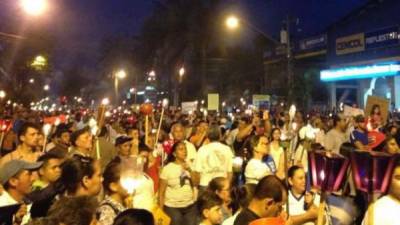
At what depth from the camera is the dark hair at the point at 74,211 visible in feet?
10.7

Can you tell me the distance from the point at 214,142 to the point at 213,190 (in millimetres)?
2655

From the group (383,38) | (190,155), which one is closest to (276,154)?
(190,155)

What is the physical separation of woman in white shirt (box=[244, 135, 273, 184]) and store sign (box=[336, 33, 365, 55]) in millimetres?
30250

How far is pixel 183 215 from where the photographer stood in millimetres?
7664

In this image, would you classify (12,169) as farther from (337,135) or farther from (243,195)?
(337,135)

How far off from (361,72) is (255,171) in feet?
98.2

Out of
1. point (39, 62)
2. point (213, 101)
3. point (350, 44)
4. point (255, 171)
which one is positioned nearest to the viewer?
point (255, 171)

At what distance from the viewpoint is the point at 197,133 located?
11484 millimetres

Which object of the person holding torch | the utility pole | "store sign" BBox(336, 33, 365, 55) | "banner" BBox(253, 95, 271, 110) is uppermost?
"store sign" BBox(336, 33, 365, 55)

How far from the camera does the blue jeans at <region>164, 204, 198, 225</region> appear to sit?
7.54m

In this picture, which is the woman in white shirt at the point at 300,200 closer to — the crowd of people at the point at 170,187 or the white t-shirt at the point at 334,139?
the crowd of people at the point at 170,187

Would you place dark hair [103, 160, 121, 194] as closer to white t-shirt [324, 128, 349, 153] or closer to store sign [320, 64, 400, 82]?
white t-shirt [324, 128, 349, 153]

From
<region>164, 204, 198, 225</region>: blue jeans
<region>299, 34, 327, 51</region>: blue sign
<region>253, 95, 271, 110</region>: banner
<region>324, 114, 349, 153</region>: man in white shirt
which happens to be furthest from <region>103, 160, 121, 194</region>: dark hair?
<region>299, 34, 327, 51</region>: blue sign

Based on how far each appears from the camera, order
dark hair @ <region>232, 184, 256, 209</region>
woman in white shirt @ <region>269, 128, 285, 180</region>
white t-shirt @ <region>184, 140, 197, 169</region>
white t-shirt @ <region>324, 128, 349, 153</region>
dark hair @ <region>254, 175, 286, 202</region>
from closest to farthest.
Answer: dark hair @ <region>254, 175, 286, 202</region>
dark hair @ <region>232, 184, 256, 209</region>
white t-shirt @ <region>184, 140, 197, 169</region>
woman in white shirt @ <region>269, 128, 285, 180</region>
white t-shirt @ <region>324, 128, 349, 153</region>
